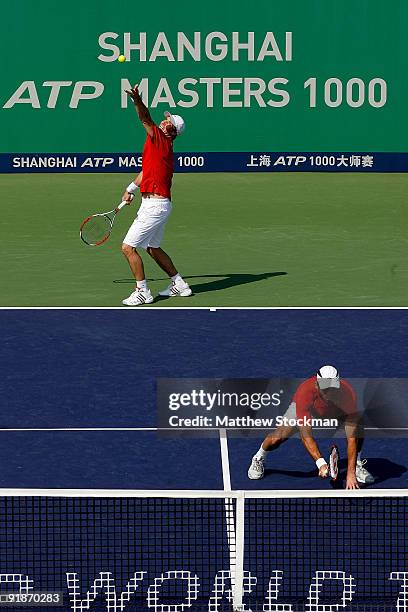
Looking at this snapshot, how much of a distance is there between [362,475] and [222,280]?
7.83 m

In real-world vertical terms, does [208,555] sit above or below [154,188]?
below

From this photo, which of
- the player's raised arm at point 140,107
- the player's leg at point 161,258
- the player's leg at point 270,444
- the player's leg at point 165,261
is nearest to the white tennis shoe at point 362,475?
the player's leg at point 270,444

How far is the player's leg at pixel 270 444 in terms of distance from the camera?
37.2 ft

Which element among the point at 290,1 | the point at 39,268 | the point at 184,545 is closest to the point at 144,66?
the point at 290,1

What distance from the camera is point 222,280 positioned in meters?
18.8

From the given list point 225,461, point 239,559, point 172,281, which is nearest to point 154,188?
point 172,281

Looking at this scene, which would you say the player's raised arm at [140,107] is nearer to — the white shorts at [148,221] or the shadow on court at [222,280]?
the white shorts at [148,221]

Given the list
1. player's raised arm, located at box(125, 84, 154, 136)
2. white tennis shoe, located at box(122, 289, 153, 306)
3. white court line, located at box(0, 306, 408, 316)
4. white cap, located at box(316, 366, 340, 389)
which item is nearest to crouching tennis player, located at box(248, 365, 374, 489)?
white cap, located at box(316, 366, 340, 389)

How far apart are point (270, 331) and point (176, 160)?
13.7 meters

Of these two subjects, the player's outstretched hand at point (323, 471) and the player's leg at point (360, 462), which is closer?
the player's outstretched hand at point (323, 471)

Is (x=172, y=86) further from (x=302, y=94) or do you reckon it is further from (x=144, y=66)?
(x=302, y=94)

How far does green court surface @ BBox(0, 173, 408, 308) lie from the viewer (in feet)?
59.3

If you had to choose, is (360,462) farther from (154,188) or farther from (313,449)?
(154,188)

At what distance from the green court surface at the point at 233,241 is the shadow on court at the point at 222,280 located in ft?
0.05
